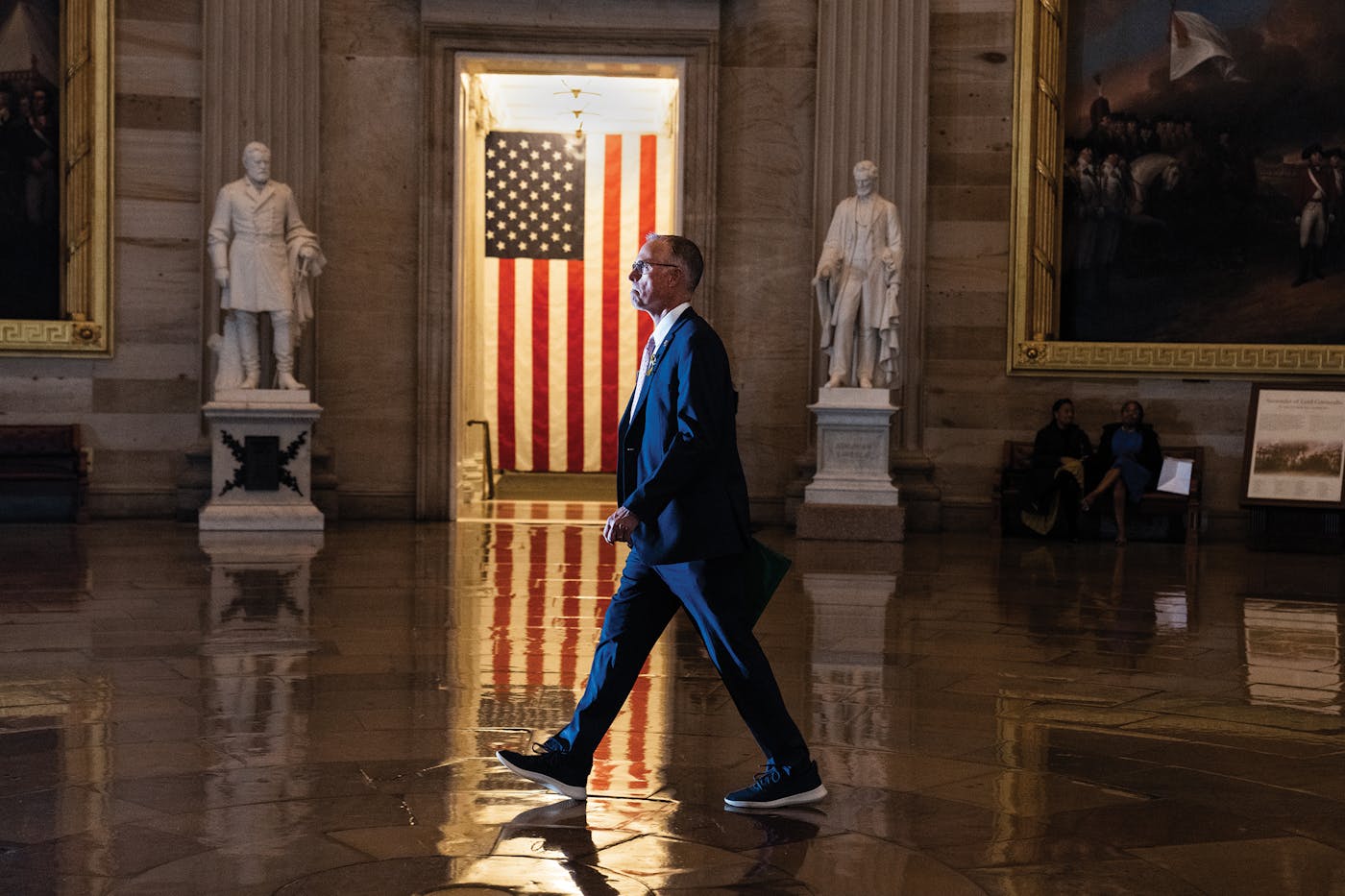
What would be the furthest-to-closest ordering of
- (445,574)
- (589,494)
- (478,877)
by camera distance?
(589,494) → (445,574) → (478,877)

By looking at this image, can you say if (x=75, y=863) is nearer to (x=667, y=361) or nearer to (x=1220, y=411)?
(x=667, y=361)

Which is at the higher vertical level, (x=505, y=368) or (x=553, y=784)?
(x=505, y=368)

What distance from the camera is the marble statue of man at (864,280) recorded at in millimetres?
14383

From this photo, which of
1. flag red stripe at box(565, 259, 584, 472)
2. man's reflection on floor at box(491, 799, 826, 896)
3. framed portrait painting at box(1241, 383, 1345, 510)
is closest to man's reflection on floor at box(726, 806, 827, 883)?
man's reflection on floor at box(491, 799, 826, 896)

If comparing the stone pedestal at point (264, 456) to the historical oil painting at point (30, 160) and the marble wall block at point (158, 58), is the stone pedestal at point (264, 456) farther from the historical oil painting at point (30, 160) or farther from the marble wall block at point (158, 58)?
the marble wall block at point (158, 58)

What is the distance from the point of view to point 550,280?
22.2 meters

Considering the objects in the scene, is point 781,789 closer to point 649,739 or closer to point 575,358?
point 649,739

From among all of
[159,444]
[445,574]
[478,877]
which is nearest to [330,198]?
[159,444]

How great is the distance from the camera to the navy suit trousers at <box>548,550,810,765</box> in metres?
4.87

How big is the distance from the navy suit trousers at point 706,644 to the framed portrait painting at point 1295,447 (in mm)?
11120

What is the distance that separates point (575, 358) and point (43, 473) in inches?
341

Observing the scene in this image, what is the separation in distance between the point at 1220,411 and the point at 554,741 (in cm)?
1225

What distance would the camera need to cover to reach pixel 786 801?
4898 millimetres

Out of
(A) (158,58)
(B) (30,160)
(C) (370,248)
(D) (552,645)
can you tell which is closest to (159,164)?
(A) (158,58)
